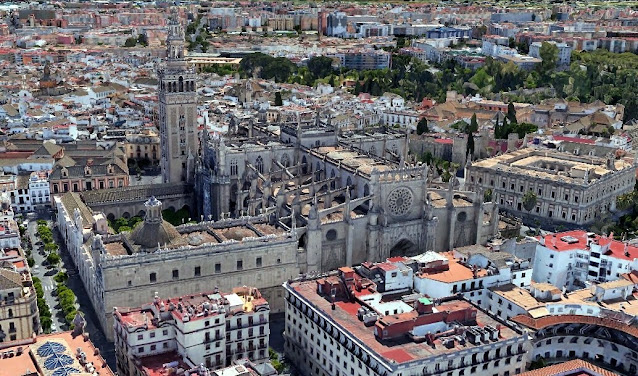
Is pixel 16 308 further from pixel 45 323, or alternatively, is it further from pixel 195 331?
pixel 195 331

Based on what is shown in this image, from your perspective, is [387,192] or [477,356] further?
[387,192]

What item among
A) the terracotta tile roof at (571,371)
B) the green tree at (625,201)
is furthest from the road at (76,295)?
the green tree at (625,201)

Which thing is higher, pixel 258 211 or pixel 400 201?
pixel 400 201

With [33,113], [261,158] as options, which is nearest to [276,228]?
[261,158]

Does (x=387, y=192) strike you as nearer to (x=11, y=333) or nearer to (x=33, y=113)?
(x=11, y=333)

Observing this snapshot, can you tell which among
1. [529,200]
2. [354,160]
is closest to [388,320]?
[354,160]

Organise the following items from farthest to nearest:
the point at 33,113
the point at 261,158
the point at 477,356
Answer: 1. the point at 33,113
2. the point at 261,158
3. the point at 477,356
